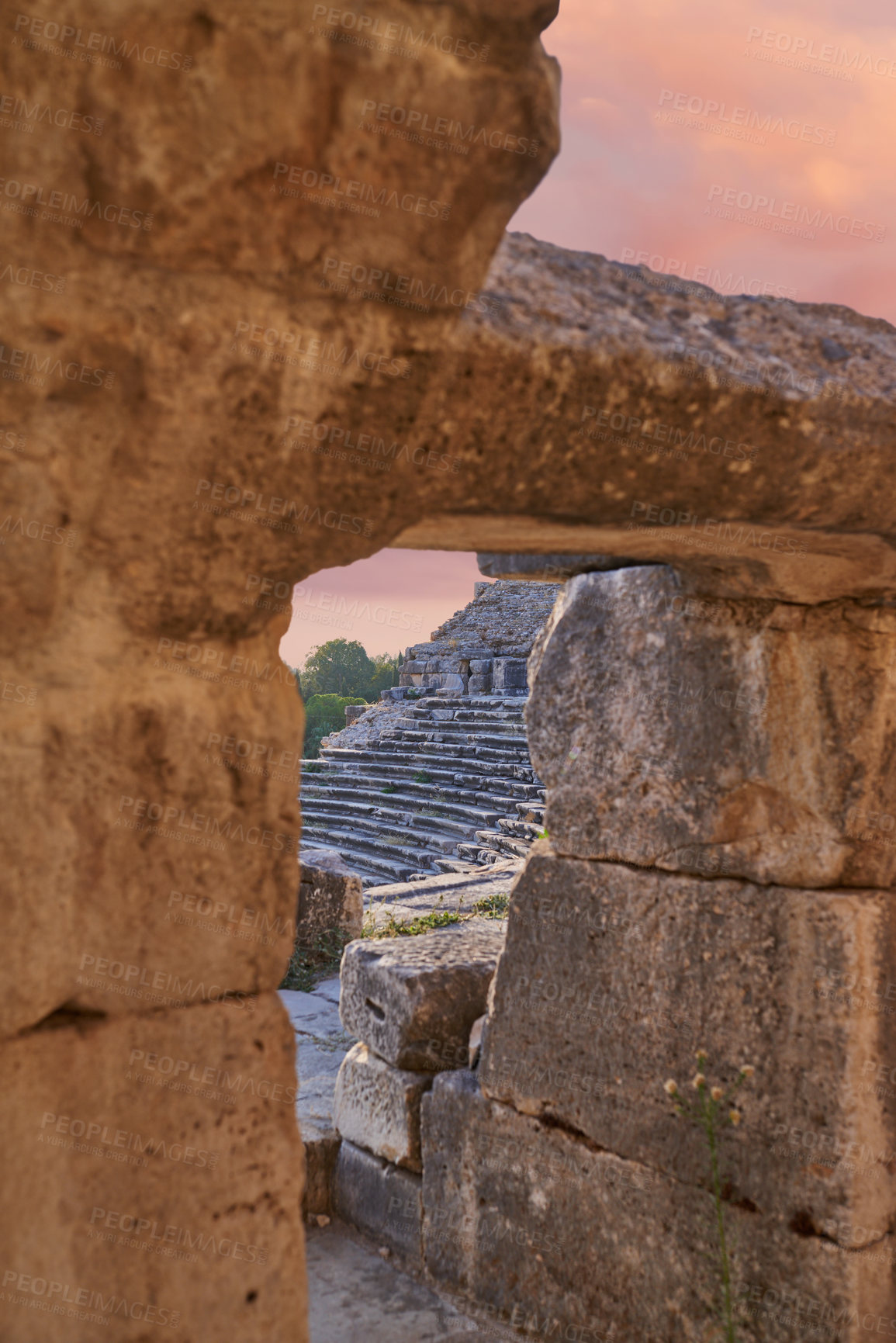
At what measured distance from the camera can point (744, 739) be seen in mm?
2609

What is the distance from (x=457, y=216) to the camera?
1238 mm

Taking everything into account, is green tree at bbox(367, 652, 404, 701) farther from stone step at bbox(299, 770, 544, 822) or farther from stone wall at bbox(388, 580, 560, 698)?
stone step at bbox(299, 770, 544, 822)

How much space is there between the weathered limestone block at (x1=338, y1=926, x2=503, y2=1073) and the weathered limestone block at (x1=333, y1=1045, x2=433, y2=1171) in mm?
59

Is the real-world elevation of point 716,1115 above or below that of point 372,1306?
above

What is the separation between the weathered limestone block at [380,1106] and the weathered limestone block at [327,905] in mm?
2237

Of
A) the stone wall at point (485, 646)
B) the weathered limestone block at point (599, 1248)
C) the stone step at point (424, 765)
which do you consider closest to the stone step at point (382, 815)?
the stone step at point (424, 765)

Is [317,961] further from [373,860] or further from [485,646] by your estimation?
[485,646]

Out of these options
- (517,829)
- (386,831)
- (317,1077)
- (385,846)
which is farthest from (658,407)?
(386,831)

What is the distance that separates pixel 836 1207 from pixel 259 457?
7.28 feet

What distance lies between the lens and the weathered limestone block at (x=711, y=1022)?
7.88 feet

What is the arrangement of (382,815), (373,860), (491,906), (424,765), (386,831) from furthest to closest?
(424,765) < (382,815) < (386,831) < (373,860) < (491,906)

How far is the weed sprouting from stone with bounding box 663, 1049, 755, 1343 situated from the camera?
93.4 inches

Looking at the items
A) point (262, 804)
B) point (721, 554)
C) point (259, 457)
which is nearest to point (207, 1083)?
point (262, 804)

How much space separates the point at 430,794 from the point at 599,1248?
11.1m
